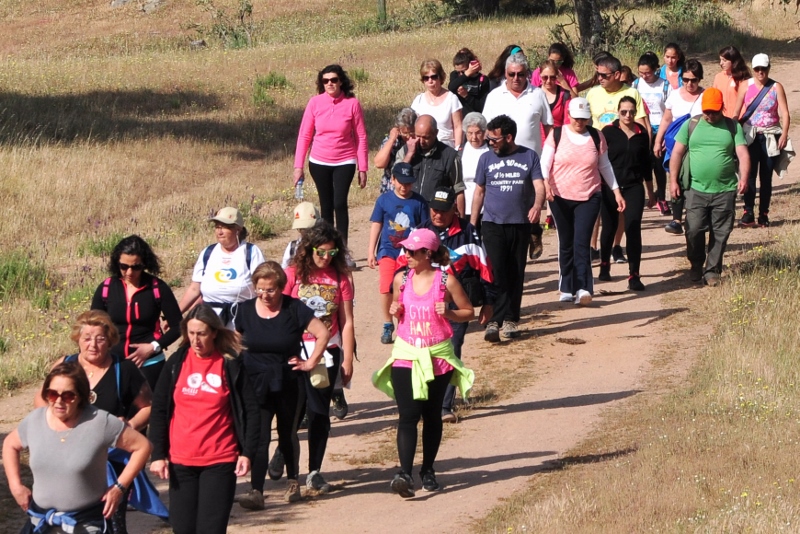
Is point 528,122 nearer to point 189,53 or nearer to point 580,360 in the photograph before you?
point 580,360

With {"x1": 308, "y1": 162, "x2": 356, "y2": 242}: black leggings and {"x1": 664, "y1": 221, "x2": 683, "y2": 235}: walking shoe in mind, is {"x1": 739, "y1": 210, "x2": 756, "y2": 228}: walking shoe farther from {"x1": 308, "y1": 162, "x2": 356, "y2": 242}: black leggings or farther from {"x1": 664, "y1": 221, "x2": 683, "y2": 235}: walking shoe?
{"x1": 308, "y1": 162, "x2": 356, "y2": 242}: black leggings

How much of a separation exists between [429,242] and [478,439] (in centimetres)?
191

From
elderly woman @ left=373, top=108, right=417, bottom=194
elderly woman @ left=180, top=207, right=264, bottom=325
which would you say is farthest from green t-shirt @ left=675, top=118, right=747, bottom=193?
elderly woman @ left=180, top=207, right=264, bottom=325

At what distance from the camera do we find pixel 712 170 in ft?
40.4

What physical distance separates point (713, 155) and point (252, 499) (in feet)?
21.9

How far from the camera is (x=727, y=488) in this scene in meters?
7.52

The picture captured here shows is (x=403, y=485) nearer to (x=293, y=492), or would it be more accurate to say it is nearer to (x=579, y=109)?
(x=293, y=492)

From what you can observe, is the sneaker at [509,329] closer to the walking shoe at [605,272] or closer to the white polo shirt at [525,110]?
the white polo shirt at [525,110]

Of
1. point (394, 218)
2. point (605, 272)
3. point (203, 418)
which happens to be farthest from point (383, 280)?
point (203, 418)

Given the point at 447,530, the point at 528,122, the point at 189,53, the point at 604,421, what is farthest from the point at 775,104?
the point at 189,53

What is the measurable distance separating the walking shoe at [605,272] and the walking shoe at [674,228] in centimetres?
197

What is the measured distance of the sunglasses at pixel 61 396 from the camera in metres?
5.50

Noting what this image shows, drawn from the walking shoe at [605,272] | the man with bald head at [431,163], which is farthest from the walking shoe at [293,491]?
the walking shoe at [605,272]

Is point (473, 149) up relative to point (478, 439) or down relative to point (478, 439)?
up
